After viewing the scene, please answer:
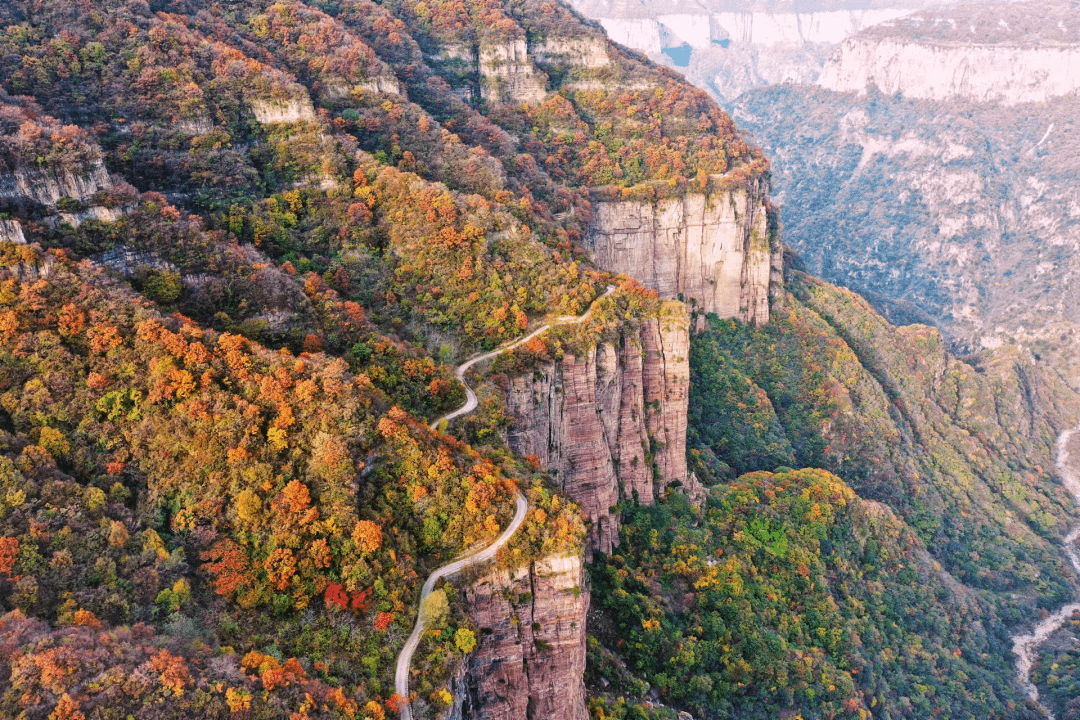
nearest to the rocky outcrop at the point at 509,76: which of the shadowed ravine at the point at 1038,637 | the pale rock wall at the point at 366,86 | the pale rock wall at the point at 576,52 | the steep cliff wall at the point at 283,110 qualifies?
the pale rock wall at the point at 576,52

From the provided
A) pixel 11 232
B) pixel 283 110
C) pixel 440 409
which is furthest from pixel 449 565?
pixel 283 110

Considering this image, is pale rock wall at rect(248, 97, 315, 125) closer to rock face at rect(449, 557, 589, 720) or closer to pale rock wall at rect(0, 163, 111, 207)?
pale rock wall at rect(0, 163, 111, 207)

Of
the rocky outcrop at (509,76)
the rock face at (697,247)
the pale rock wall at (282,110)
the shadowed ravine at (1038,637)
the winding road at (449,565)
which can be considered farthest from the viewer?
the rocky outcrop at (509,76)

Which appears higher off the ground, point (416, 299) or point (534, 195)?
point (534, 195)

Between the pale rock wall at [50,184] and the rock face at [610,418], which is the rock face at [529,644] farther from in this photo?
→ the pale rock wall at [50,184]

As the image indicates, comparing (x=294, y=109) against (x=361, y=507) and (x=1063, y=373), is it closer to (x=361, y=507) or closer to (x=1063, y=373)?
(x=361, y=507)

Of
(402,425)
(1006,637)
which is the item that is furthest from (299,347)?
(1006,637)
